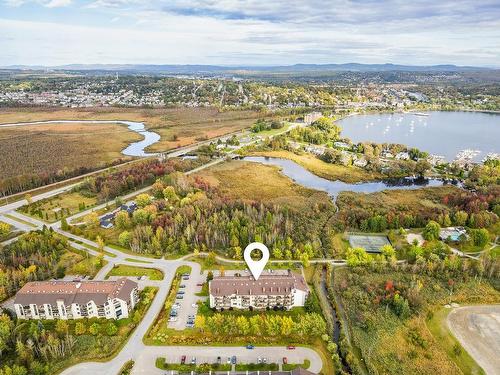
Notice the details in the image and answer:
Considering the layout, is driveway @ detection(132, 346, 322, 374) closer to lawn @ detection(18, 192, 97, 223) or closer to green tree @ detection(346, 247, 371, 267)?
green tree @ detection(346, 247, 371, 267)

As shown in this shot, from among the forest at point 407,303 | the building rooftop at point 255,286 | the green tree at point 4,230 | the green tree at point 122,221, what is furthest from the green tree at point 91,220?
the forest at point 407,303

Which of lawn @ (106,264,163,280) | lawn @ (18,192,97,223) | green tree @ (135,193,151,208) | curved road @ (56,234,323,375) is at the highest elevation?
green tree @ (135,193,151,208)

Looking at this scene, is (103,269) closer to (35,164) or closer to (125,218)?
(125,218)

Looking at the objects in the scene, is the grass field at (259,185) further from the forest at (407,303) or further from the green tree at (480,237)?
the green tree at (480,237)

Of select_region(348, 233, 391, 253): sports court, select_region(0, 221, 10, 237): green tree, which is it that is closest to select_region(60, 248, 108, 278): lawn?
select_region(0, 221, 10, 237): green tree

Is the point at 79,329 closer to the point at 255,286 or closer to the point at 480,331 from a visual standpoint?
the point at 255,286

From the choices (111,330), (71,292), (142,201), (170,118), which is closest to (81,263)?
(71,292)
